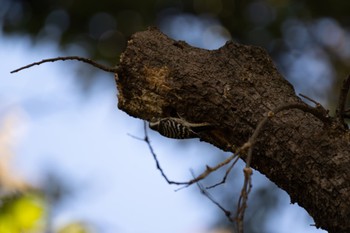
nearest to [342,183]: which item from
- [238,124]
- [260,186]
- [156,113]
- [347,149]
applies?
[347,149]

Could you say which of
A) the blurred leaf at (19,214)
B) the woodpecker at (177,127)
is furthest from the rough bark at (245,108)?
the blurred leaf at (19,214)

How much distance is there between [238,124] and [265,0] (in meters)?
1.97

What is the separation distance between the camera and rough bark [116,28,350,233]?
1.12 metres

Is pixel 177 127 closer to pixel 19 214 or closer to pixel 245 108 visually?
pixel 245 108

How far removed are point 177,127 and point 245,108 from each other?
11cm

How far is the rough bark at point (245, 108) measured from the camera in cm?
112

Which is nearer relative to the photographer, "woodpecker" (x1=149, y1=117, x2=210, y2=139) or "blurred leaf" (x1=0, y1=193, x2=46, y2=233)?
"woodpecker" (x1=149, y1=117, x2=210, y2=139)

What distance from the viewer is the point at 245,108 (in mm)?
1184

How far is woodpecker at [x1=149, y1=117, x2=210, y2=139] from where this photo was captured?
1211mm

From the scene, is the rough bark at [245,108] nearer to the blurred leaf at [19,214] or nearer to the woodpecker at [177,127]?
the woodpecker at [177,127]

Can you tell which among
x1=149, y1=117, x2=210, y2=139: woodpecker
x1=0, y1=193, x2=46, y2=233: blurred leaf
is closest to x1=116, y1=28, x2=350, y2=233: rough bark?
x1=149, y1=117, x2=210, y2=139: woodpecker

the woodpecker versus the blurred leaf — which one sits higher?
the woodpecker

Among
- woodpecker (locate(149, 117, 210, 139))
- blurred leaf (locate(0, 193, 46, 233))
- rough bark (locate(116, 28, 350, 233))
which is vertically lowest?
blurred leaf (locate(0, 193, 46, 233))

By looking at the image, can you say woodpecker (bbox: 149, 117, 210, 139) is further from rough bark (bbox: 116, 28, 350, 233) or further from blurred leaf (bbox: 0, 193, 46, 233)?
blurred leaf (bbox: 0, 193, 46, 233)
